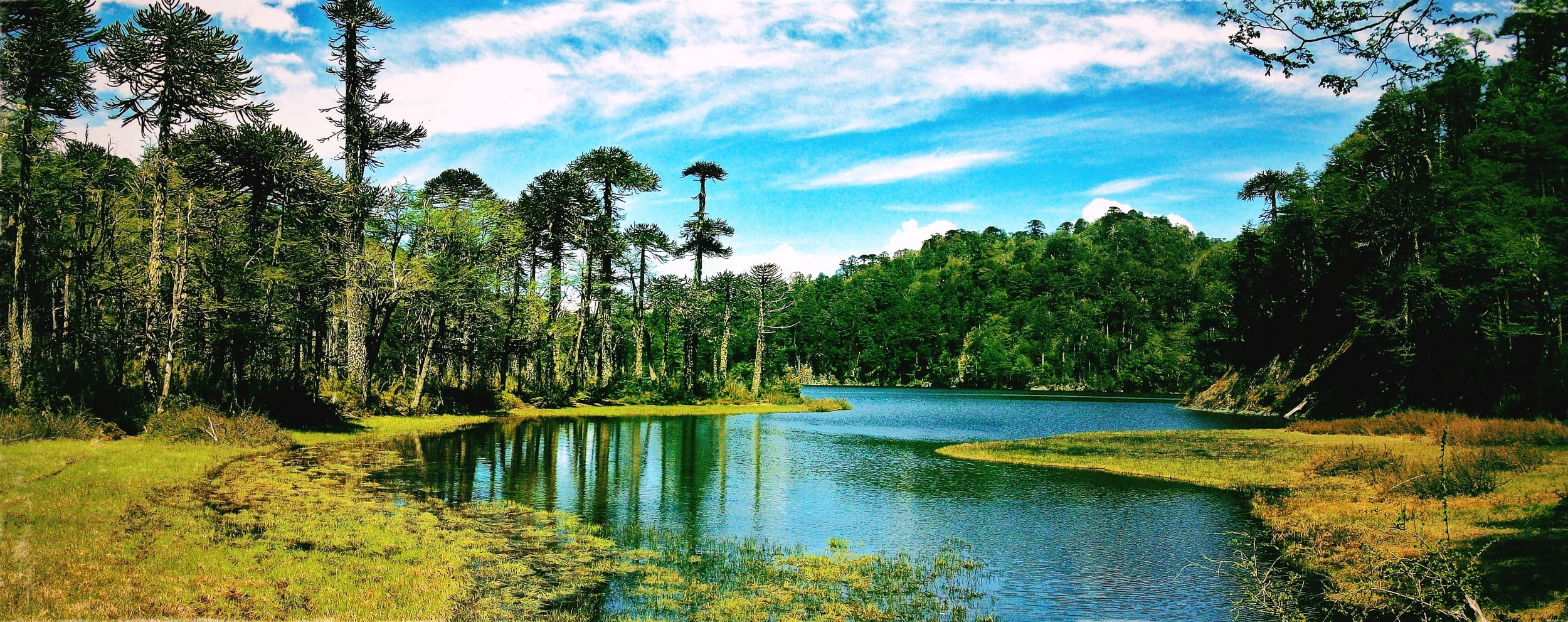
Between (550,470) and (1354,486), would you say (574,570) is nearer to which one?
(550,470)

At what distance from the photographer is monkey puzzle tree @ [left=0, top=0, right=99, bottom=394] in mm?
21188

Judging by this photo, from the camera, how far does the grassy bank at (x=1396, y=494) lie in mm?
11492

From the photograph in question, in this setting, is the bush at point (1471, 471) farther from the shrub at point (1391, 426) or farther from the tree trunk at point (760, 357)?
the tree trunk at point (760, 357)

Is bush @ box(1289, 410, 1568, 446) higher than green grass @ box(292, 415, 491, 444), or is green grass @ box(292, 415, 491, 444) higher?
bush @ box(1289, 410, 1568, 446)

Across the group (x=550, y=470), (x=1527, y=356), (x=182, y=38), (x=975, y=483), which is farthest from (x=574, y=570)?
(x=1527, y=356)

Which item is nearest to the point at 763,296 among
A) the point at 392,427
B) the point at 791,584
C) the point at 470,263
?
the point at 470,263

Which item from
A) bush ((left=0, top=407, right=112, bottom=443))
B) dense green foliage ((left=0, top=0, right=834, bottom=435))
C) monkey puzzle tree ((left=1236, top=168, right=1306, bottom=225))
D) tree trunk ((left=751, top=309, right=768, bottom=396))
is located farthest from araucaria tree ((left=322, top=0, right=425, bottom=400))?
monkey puzzle tree ((left=1236, top=168, right=1306, bottom=225))

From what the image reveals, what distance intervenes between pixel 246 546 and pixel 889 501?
579 inches

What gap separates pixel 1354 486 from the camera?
2097cm

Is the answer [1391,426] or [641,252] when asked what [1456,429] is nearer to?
[1391,426]

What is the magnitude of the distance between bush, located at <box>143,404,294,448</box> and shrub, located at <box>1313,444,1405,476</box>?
33.2 metres

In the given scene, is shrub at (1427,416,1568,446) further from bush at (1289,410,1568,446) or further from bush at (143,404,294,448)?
bush at (143,404,294,448)

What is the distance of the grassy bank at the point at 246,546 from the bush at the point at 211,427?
2.85m

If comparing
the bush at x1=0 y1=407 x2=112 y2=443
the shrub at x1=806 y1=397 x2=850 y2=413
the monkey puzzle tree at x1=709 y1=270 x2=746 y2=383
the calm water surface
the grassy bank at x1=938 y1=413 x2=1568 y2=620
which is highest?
the monkey puzzle tree at x1=709 y1=270 x2=746 y2=383
